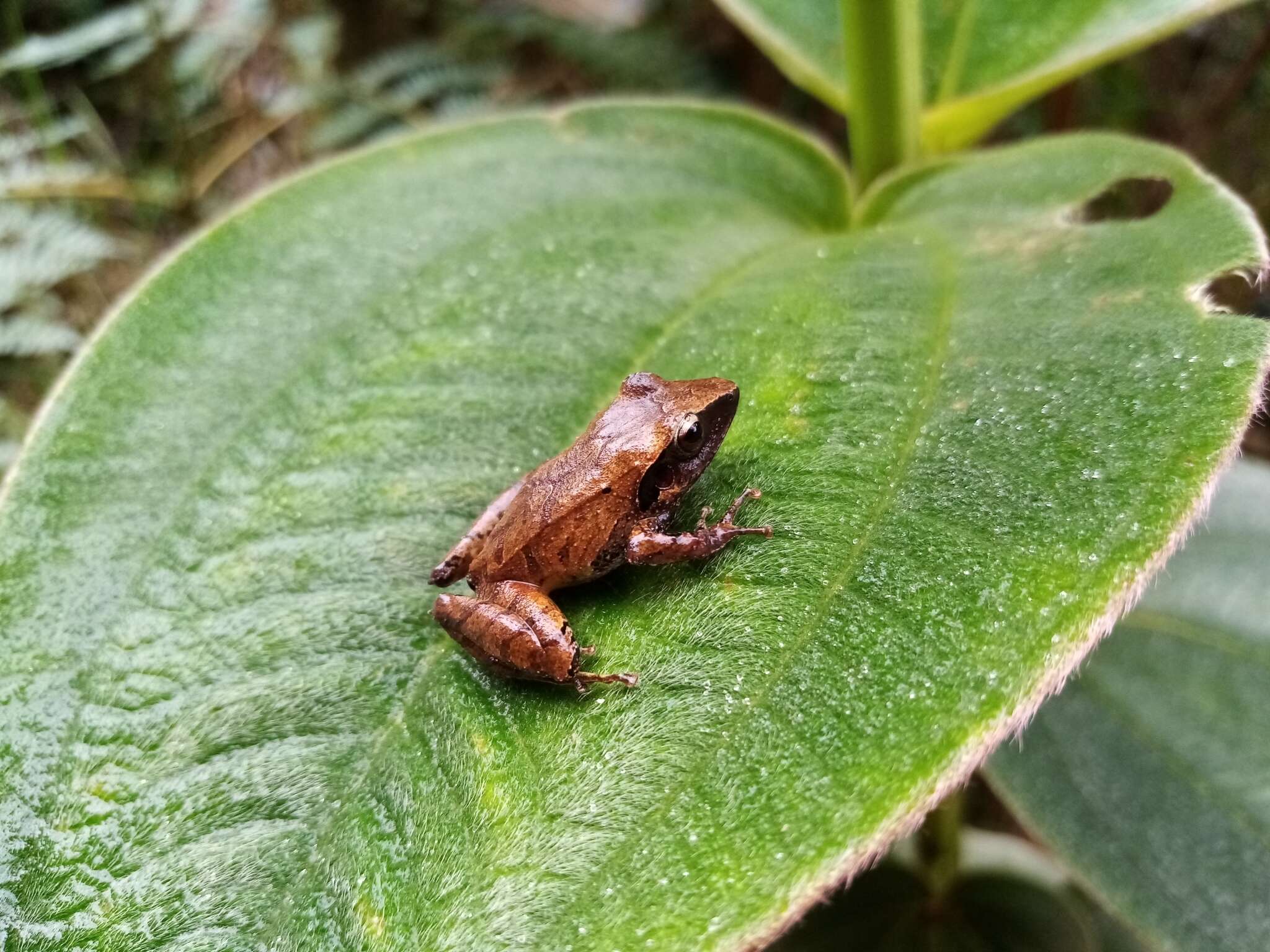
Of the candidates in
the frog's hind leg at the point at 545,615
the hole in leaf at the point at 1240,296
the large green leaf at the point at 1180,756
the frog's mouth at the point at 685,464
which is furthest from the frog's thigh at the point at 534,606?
the hole in leaf at the point at 1240,296

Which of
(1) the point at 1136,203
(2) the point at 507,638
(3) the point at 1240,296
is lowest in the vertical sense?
(3) the point at 1240,296

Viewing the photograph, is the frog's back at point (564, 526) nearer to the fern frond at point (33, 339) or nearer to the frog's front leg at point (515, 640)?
the frog's front leg at point (515, 640)

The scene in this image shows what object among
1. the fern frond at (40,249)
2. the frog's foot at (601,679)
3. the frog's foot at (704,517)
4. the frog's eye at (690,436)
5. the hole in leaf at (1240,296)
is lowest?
the hole in leaf at (1240,296)

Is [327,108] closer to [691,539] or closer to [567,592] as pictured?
[567,592]

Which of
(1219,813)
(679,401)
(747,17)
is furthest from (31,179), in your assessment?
(1219,813)

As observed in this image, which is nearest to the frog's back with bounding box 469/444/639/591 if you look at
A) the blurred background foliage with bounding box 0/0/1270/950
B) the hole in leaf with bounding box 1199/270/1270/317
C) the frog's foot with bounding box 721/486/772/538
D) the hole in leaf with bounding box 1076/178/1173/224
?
the frog's foot with bounding box 721/486/772/538

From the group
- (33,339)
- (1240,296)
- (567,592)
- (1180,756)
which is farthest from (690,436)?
(1240,296)
